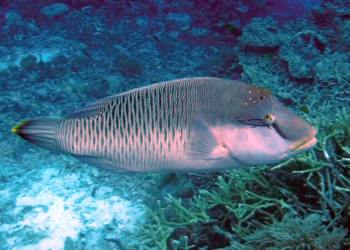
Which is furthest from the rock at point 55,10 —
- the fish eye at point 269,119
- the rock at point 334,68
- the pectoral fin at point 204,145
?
the fish eye at point 269,119

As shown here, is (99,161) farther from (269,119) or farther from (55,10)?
(55,10)

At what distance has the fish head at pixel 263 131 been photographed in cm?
231

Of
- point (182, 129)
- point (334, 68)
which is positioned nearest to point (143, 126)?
point (182, 129)

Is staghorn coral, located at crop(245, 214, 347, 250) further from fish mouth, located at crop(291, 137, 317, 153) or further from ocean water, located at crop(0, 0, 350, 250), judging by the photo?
fish mouth, located at crop(291, 137, 317, 153)

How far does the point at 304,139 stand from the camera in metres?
2.28

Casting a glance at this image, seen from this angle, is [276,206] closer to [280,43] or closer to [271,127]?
[271,127]

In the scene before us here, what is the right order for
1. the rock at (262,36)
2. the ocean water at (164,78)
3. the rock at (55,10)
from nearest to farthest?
the ocean water at (164,78)
the rock at (262,36)
the rock at (55,10)

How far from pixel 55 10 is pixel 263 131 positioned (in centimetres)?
985

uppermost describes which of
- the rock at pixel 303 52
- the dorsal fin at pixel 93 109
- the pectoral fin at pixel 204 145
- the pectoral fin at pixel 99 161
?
the rock at pixel 303 52

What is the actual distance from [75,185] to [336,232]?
357cm

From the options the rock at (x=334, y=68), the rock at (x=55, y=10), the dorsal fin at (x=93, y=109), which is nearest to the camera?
the dorsal fin at (x=93, y=109)

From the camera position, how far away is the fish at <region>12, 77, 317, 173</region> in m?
2.37

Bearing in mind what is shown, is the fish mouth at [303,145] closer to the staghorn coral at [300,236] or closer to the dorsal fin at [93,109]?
the staghorn coral at [300,236]

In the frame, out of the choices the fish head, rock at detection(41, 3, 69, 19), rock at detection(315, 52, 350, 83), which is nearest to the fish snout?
the fish head
